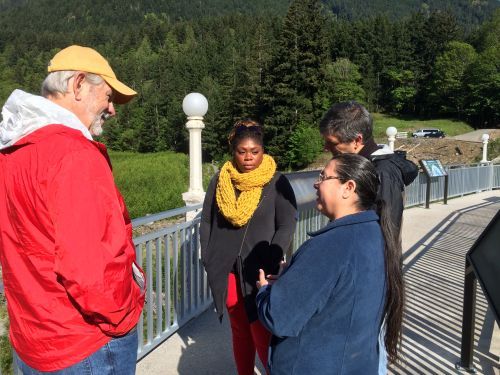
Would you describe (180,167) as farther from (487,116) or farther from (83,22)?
(83,22)

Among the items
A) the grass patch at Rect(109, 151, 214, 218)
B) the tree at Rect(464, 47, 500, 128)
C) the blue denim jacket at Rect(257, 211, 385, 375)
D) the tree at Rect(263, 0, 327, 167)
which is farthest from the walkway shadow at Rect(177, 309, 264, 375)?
the tree at Rect(464, 47, 500, 128)

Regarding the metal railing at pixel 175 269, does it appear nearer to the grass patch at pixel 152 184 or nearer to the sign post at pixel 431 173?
the sign post at pixel 431 173

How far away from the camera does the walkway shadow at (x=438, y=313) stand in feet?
10.8

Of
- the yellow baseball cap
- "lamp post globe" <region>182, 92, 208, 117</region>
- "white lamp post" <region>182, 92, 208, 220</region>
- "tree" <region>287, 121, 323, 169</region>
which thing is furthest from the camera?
"tree" <region>287, 121, 323, 169</region>

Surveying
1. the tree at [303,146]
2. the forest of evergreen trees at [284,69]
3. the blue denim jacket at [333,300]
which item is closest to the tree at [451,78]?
the forest of evergreen trees at [284,69]

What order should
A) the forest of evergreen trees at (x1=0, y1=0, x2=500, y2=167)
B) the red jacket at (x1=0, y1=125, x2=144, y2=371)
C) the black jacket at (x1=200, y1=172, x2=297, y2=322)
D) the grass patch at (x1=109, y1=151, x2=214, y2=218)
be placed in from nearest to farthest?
the red jacket at (x1=0, y1=125, x2=144, y2=371) → the black jacket at (x1=200, y1=172, x2=297, y2=322) → the grass patch at (x1=109, y1=151, x2=214, y2=218) → the forest of evergreen trees at (x1=0, y1=0, x2=500, y2=167)

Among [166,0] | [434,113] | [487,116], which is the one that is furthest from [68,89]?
[166,0]

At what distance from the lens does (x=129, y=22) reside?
14100 centimetres

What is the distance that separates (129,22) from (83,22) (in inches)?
584

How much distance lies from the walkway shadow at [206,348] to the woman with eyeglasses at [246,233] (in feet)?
1.71

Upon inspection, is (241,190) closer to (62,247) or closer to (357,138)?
(357,138)

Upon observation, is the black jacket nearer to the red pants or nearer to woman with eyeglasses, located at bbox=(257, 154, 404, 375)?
the red pants

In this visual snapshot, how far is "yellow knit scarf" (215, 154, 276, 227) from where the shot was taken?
8.64ft

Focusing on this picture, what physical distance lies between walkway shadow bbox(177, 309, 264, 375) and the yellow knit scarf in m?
1.24
